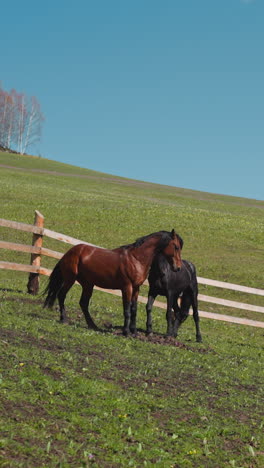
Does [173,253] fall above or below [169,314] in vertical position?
above

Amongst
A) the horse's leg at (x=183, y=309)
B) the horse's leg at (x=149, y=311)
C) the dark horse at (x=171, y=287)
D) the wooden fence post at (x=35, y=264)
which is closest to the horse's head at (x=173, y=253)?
the dark horse at (x=171, y=287)

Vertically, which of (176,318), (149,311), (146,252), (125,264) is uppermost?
(146,252)

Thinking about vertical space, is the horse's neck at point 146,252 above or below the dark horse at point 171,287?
above

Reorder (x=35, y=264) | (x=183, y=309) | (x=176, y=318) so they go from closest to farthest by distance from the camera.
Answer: (x=176, y=318)
(x=183, y=309)
(x=35, y=264)

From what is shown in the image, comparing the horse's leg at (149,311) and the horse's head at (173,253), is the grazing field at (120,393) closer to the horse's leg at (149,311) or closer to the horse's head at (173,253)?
the horse's leg at (149,311)

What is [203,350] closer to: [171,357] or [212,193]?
[171,357]

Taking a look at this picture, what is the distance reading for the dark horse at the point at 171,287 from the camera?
13.8m

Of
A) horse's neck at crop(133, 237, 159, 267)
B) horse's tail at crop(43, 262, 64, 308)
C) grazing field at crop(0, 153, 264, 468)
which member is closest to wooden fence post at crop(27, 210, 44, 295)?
grazing field at crop(0, 153, 264, 468)

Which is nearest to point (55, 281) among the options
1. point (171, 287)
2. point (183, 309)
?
point (171, 287)

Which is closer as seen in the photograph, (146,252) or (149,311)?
(146,252)

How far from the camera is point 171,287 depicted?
46.5 feet

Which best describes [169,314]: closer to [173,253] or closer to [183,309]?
[183,309]

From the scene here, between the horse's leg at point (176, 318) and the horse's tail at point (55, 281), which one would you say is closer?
the horse's tail at point (55, 281)

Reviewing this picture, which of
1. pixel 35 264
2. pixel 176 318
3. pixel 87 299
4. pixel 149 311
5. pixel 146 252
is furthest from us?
pixel 35 264
